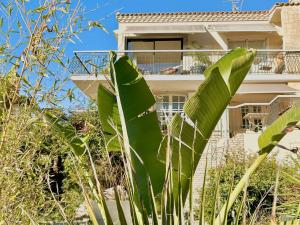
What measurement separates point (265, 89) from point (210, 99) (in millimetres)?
22133

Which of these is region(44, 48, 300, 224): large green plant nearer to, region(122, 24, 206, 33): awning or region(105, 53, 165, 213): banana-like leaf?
region(105, 53, 165, 213): banana-like leaf

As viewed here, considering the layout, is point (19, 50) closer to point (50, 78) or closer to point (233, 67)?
point (50, 78)

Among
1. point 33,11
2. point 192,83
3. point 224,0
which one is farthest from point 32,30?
point 224,0

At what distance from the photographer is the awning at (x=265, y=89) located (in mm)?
24547

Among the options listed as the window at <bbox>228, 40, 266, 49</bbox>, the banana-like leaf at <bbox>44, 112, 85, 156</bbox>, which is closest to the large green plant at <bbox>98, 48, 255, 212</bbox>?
the banana-like leaf at <bbox>44, 112, 85, 156</bbox>

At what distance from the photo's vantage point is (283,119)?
375 cm

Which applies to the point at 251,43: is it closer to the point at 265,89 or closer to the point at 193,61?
the point at 193,61

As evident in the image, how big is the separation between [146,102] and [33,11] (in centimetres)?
129

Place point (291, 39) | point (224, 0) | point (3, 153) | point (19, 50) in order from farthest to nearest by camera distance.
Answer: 1. point (224, 0)
2. point (291, 39)
3. point (19, 50)
4. point (3, 153)

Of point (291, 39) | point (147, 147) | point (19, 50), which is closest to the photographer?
point (19, 50)

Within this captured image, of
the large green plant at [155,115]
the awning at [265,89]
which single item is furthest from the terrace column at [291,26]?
the large green plant at [155,115]

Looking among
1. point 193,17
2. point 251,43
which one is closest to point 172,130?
point 193,17

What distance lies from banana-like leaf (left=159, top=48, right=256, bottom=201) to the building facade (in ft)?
61.9

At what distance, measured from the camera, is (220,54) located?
1059 inches
